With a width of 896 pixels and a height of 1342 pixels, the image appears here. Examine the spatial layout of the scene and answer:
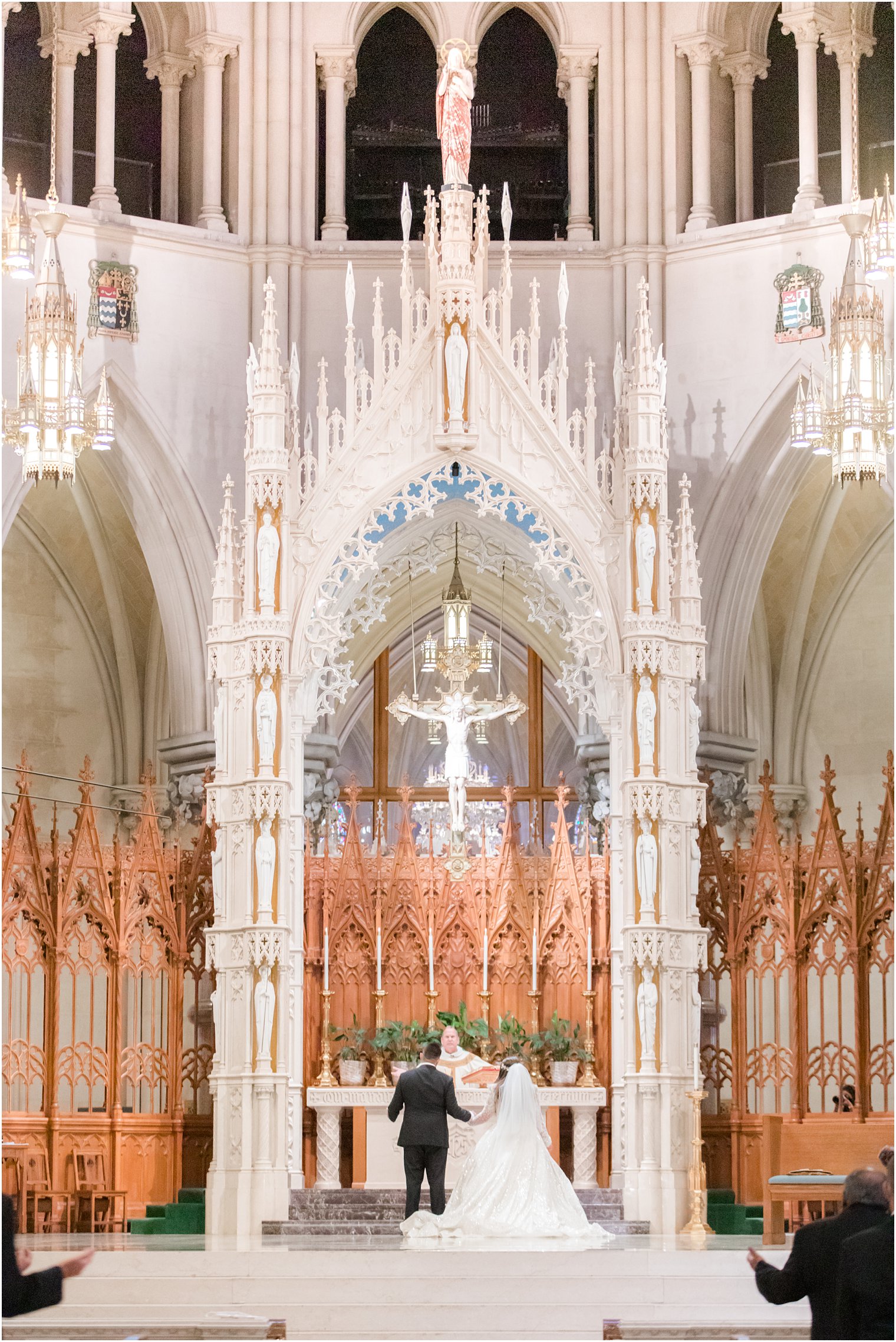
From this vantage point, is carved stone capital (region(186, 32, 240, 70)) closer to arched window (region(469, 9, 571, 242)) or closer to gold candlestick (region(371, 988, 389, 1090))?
arched window (region(469, 9, 571, 242))

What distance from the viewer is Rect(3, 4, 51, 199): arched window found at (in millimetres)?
20094

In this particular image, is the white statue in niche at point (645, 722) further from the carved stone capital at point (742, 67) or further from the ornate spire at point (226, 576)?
the carved stone capital at point (742, 67)

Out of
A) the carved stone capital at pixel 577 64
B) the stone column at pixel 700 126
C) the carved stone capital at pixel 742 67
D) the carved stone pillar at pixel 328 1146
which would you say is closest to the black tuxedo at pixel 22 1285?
the carved stone pillar at pixel 328 1146

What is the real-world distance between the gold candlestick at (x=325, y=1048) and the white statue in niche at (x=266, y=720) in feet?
6.27

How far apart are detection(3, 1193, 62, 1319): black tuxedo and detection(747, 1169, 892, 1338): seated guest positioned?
92.8 inches

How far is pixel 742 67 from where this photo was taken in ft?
65.5

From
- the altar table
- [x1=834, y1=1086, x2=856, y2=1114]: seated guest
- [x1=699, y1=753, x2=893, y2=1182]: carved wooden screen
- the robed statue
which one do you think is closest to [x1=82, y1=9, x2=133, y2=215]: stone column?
the robed statue

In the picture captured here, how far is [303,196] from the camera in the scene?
64.4 ft

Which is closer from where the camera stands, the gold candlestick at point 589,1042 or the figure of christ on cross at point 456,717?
the gold candlestick at point 589,1042

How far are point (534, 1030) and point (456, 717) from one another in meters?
2.45

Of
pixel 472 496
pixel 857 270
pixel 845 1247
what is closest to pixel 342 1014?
pixel 472 496

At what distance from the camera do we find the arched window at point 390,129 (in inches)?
838

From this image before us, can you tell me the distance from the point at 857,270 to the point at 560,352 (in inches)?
124

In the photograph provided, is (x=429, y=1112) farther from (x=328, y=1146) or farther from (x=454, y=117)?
(x=454, y=117)
